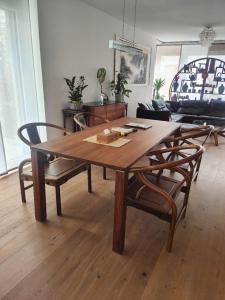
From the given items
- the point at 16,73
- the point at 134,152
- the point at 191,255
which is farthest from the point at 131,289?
the point at 16,73

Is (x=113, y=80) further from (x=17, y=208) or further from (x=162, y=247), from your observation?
(x=162, y=247)

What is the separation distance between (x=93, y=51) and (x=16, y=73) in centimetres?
160

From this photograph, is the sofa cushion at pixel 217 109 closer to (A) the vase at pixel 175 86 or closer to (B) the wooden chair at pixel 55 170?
(A) the vase at pixel 175 86

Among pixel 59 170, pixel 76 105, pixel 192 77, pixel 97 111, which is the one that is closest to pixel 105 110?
pixel 97 111

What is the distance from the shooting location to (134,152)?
63.5 inches

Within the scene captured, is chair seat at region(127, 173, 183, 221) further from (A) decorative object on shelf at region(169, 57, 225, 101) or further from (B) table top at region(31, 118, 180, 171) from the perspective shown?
(A) decorative object on shelf at region(169, 57, 225, 101)

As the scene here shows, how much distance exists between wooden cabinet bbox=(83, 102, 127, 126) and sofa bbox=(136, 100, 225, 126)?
32.1 inches

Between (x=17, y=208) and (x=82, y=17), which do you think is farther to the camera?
(x=82, y=17)

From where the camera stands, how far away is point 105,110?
12.2ft

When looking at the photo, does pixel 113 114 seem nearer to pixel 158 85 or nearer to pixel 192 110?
pixel 192 110

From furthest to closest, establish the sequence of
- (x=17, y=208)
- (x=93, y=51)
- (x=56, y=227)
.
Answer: (x=93, y=51) → (x=17, y=208) → (x=56, y=227)

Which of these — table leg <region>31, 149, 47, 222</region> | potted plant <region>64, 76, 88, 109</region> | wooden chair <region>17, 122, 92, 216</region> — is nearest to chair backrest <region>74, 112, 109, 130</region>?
potted plant <region>64, 76, 88, 109</region>

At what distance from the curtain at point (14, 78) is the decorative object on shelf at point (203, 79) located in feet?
18.1

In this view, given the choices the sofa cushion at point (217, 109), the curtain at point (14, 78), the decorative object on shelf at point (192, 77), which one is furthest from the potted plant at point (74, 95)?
the decorative object on shelf at point (192, 77)
